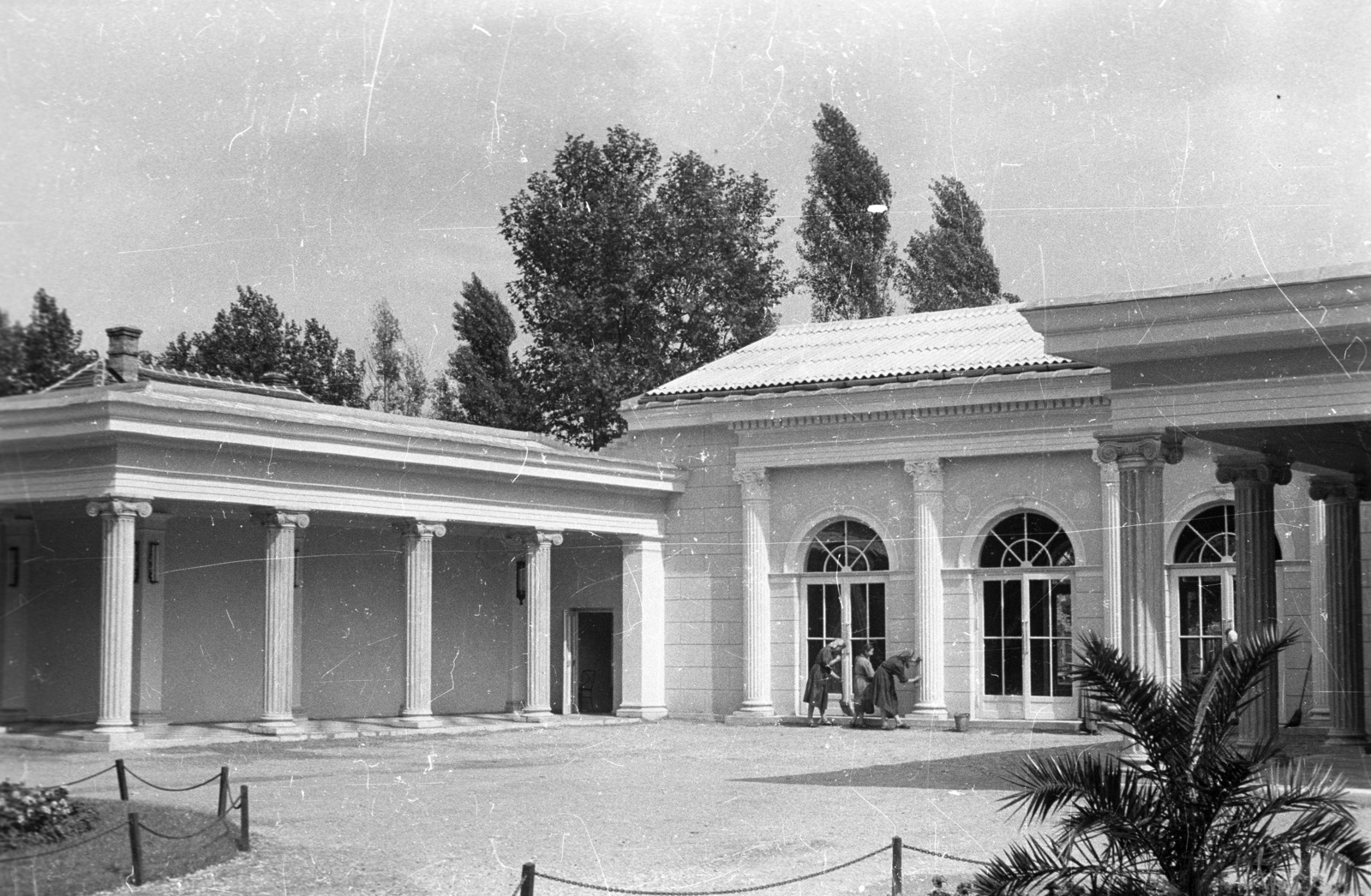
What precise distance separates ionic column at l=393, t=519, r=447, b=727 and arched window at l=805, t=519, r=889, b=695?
655 cm

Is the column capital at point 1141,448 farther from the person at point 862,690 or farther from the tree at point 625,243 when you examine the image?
the person at point 862,690

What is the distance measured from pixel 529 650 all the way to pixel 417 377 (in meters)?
5.34

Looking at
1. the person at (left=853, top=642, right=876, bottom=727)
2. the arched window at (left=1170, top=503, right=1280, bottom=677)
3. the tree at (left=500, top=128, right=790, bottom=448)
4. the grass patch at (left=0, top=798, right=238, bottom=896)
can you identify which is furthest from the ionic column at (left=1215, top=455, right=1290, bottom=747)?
the grass patch at (left=0, top=798, right=238, bottom=896)

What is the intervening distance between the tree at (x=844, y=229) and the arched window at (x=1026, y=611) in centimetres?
712

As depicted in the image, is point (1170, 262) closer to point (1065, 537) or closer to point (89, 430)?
point (1065, 537)

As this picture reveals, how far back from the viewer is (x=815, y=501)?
976 inches

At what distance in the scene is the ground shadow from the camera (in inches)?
594

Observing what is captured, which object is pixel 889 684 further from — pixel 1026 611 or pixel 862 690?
pixel 1026 611

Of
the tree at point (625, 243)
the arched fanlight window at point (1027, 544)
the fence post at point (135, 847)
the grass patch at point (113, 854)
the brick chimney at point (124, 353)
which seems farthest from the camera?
the arched fanlight window at point (1027, 544)

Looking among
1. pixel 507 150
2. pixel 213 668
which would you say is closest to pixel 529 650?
pixel 213 668

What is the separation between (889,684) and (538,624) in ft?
18.1

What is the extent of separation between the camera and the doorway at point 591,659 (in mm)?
26906

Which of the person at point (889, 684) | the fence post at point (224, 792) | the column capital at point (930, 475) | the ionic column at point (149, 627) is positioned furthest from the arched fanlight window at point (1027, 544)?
the fence post at point (224, 792)

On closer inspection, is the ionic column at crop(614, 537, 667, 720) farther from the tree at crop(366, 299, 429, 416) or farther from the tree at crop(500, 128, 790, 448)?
the tree at crop(500, 128, 790, 448)
